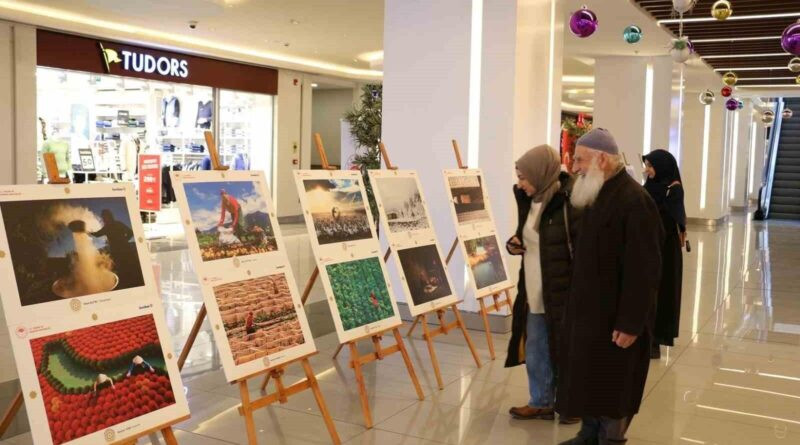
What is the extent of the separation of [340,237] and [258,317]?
987mm

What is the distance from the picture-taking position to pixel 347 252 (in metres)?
4.61

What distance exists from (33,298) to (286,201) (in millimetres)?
14852

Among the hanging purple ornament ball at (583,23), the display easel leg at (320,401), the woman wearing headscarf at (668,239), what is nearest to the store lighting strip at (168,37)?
the hanging purple ornament ball at (583,23)

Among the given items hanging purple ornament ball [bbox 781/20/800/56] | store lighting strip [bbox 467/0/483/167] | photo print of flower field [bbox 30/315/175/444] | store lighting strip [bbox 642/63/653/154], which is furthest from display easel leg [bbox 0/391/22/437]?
store lighting strip [bbox 642/63/653/154]

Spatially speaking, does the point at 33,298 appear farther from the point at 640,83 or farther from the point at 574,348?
the point at 640,83

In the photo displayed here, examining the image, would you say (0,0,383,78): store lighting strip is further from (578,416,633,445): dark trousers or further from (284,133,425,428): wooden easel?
(578,416,633,445): dark trousers

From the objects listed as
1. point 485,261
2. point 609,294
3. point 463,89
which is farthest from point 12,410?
point 463,89

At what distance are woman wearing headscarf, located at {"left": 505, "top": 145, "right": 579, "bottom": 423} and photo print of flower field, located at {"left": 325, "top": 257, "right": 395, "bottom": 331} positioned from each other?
0.82 meters

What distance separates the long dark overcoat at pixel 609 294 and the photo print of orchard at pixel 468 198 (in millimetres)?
2394

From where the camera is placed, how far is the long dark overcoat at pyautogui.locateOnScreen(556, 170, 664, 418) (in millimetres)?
3359

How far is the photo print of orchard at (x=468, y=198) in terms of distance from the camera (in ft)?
19.4

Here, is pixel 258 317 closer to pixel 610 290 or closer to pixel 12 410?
pixel 12 410

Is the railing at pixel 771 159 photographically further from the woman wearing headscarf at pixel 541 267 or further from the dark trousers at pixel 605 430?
the dark trousers at pixel 605 430

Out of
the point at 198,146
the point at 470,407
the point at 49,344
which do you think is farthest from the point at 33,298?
the point at 198,146
